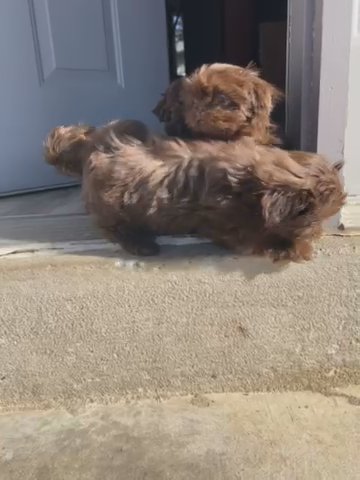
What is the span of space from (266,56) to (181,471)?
1408 millimetres

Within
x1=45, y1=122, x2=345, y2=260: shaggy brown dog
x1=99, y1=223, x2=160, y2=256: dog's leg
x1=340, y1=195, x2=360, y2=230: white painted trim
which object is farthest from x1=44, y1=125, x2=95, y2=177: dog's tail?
x1=340, y1=195, x2=360, y2=230: white painted trim

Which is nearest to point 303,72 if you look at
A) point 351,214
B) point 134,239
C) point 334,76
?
point 334,76

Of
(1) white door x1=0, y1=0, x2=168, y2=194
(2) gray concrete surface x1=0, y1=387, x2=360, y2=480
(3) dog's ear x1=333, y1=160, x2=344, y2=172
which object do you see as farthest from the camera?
(1) white door x1=0, y1=0, x2=168, y2=194

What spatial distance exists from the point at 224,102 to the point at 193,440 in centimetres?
67

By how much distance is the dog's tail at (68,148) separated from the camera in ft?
4.39

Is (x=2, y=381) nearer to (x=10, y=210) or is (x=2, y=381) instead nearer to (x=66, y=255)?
(x=66, y=255)

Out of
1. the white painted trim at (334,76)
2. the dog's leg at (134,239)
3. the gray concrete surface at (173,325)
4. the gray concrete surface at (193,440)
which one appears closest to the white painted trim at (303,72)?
the white painted trim at (334,76)

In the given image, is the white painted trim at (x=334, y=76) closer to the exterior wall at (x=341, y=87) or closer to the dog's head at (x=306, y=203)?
the exterior wall at (x=341, y=87)

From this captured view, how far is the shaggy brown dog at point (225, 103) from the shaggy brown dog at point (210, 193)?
0.03m

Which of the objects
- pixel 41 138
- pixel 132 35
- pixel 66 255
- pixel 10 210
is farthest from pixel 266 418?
pixel 132 35

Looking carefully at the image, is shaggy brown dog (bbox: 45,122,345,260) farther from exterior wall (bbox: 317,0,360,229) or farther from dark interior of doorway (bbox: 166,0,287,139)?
dark interior of doorway (bbox: 166,0,287,139)

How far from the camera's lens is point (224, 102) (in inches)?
45.4

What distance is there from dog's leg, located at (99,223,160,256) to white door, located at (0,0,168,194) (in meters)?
0.64

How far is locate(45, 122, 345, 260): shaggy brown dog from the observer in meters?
1.10
